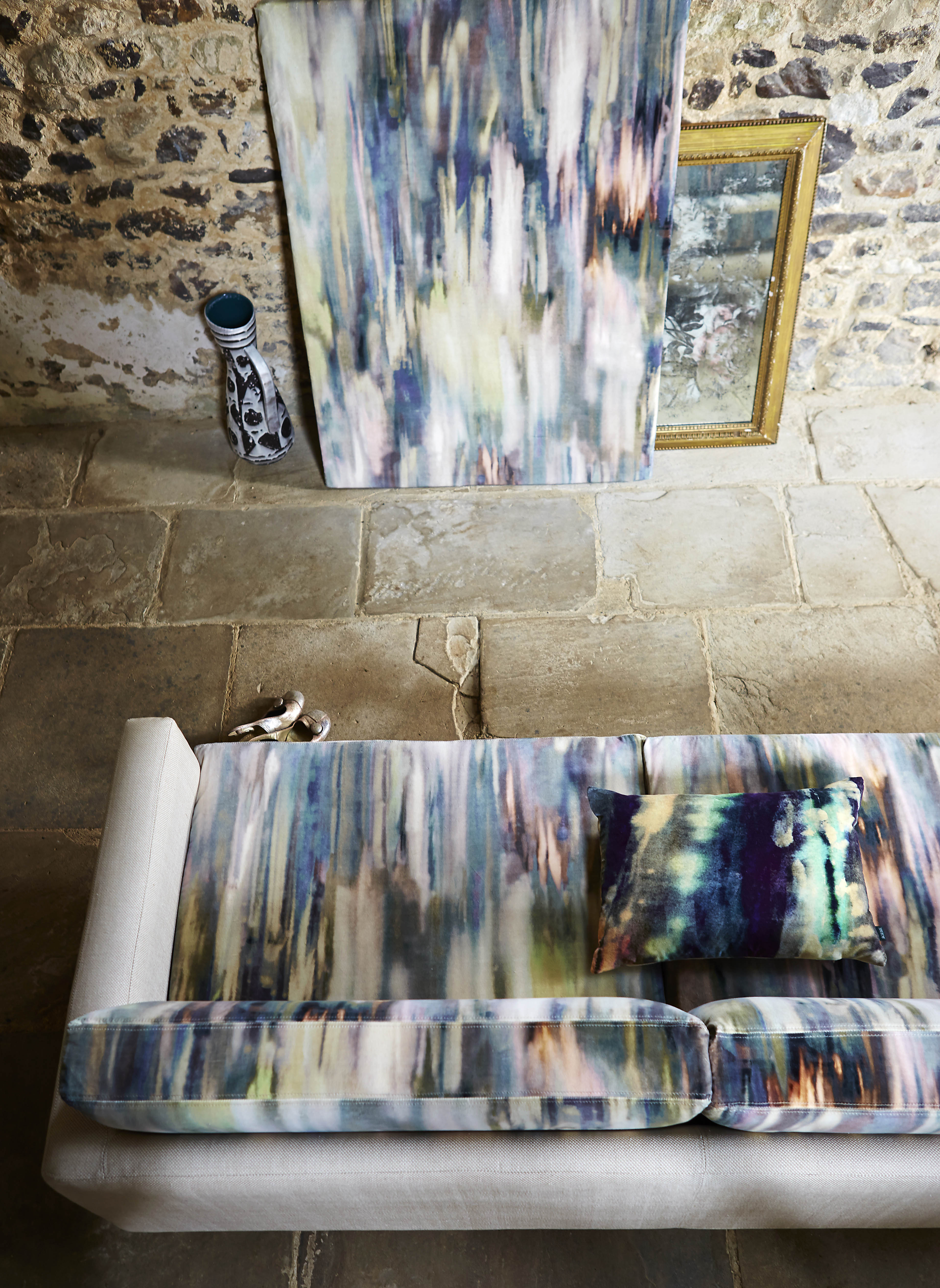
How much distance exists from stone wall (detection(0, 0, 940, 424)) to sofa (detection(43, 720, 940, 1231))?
185cm

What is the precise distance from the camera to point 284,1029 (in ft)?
4.82

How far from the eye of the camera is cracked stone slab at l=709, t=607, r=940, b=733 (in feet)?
8.88

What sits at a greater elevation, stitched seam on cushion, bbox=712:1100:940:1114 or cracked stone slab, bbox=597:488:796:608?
stitched seam on cushion, bbox=712:1100:940:1114

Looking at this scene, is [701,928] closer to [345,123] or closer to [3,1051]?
→ [3,1051]

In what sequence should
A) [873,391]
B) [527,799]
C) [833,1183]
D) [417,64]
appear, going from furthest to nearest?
1. [873,391]
2. [417,64]
3. [527,799]
4. [833,1183]

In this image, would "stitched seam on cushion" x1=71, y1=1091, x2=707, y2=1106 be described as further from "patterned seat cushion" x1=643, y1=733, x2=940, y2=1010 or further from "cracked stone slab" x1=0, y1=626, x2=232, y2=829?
"cracked stone slab" x1=0, y1=626, x2=232, y2=829

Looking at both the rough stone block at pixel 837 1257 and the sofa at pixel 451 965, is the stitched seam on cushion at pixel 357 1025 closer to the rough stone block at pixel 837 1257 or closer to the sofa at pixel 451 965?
the sofa at pixel 451 965

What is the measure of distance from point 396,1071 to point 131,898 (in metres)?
0.66

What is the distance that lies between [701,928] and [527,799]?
1.53 ft

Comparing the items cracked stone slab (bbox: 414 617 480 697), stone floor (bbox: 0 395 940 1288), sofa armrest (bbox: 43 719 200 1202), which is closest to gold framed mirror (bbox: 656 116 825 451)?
stone floor (bbox: 0 395 940 1288)

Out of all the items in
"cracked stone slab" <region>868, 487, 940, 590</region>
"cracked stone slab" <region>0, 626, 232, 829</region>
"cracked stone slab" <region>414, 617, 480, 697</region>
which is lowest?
"cracked stone slab" <region>0, 626, 232, 829</region>

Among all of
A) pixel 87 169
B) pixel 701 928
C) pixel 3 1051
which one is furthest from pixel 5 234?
pixel 701 928

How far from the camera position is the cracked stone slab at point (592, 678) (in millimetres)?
2732

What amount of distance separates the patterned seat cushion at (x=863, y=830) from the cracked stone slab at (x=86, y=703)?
4.91ft
